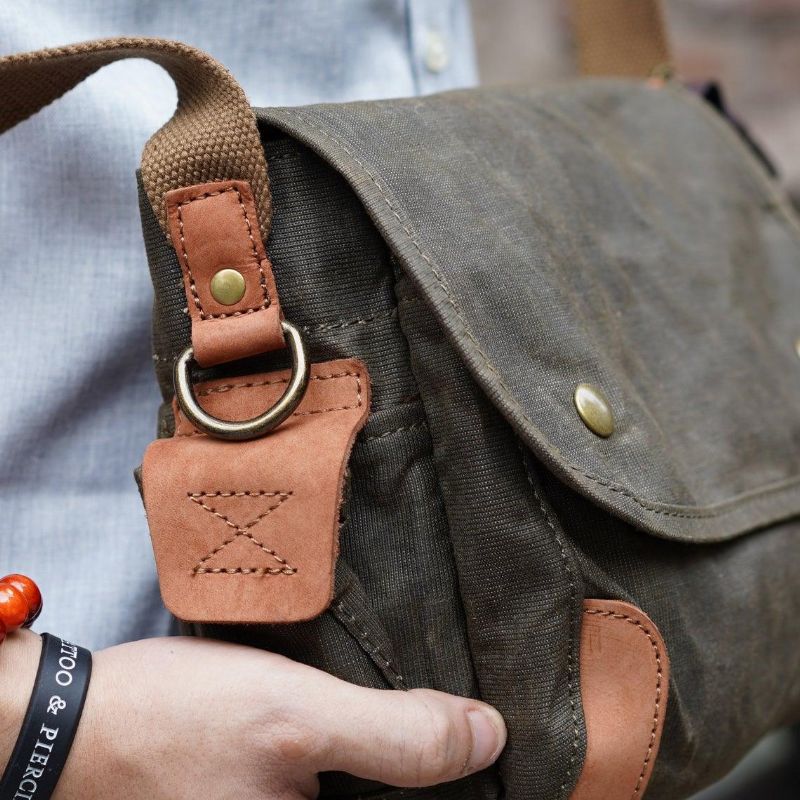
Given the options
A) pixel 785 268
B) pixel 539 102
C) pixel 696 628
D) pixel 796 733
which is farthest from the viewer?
pixel 796 733

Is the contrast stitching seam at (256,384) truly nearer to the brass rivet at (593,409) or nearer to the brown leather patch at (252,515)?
the brown leather patch at (252,515)

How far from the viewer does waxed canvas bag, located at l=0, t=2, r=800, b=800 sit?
47 centimetres

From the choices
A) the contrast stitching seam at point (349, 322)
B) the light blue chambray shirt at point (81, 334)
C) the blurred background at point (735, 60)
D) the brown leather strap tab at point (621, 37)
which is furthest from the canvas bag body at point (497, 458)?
the blurred background at point (735, 60)

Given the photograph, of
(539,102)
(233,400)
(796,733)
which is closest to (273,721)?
(233,400)

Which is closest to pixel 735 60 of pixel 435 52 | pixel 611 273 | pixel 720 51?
pixel 720 51

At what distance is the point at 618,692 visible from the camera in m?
0.52

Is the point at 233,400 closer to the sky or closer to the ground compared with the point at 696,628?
closer to the sky

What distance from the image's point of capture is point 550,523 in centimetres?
50

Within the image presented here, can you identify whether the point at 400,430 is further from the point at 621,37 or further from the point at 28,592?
the point at 621,37

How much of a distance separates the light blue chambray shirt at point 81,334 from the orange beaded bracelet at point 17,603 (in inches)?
4.4

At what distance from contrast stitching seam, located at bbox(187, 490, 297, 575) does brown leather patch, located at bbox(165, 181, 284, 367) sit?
0.07 meters

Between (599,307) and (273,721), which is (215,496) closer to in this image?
(273,721)

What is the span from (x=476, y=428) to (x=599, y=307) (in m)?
0.16

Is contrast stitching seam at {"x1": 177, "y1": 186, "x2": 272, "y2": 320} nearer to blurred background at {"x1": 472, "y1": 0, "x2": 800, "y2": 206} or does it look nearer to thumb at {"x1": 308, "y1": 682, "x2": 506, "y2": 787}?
thumb at {"x1": 308, "y1": 682, "x2": 506, "y2": 787}
